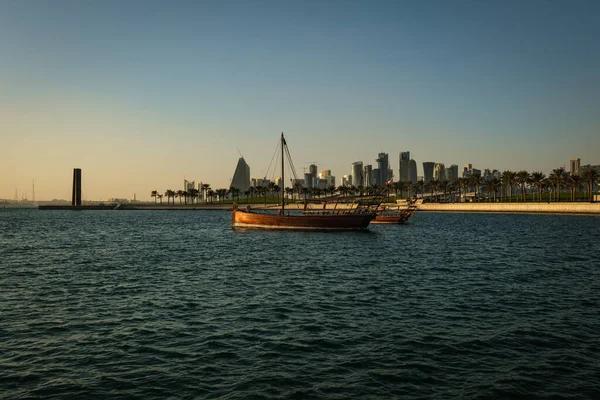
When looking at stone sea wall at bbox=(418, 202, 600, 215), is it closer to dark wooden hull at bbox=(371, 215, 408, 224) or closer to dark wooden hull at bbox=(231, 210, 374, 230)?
dark wooden hull at bbox=(371, 215, 408, 224)

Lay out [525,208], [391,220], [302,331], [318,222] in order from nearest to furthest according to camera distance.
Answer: [302,331], [318,222], [391,220], [525,208]

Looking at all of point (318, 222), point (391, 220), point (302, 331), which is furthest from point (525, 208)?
point (302, 331)

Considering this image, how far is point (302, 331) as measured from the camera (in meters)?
17.2

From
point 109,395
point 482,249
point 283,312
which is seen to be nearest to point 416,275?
point 283,312

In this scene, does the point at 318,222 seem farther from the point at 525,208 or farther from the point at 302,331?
the point at 525,208

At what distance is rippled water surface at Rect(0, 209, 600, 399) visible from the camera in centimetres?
1234

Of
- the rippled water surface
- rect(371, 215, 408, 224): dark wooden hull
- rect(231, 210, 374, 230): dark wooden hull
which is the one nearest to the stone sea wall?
rect(371, 215, 408, 224): dark wooden hull

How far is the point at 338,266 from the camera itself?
35.6 metres

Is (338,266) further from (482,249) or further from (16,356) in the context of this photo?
(16,356)

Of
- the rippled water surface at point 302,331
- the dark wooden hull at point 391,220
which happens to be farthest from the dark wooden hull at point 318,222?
the rippled water surface at point 302,331

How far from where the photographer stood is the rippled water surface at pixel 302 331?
486 inches

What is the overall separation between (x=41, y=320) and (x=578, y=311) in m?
24.4

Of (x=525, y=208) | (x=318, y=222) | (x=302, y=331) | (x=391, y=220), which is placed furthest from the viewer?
(x=525, y=208)

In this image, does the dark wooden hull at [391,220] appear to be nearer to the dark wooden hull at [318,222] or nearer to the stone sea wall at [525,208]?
the dark wooden hull at [318,222]
